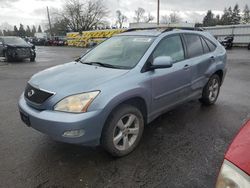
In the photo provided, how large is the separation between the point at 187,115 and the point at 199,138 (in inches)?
39.7

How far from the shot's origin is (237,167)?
128 centimetres

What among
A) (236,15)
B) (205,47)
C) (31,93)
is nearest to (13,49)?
(31,93)

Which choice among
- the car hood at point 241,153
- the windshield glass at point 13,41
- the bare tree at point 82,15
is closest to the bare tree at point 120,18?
the bare tree at point 82,15

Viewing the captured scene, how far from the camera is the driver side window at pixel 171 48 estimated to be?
11.9 ft

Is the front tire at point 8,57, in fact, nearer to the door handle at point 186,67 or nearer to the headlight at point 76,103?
the door handle at point 186,67

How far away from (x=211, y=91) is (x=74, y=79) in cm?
335

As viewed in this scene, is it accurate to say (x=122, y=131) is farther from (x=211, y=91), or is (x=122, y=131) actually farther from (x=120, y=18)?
(x=120, y=18)

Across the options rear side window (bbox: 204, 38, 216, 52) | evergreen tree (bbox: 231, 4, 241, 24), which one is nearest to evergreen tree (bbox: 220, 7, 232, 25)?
evergreen tree (bbox: 231, 4, 241, 24)

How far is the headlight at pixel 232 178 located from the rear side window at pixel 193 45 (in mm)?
3143

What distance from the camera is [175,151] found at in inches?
129

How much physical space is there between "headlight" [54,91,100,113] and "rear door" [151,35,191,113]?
1095 millimetres

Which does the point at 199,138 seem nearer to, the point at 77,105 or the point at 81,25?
the point at 77,105

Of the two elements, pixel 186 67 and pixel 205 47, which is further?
pixel 205 47

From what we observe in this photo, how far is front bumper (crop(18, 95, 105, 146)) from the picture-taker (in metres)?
2.58
